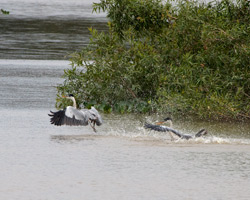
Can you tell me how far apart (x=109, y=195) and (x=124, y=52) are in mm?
7807

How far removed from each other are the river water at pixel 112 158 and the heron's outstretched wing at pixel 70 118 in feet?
0.96

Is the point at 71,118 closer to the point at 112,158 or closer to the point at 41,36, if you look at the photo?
the point at 112,158

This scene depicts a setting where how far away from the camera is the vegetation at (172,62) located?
15383mm

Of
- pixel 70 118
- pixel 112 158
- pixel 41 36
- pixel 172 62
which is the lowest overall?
pixel 112 158

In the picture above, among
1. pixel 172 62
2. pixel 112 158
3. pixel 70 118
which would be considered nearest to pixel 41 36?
pixel 172 62

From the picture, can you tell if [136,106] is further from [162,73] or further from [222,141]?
[222,141]

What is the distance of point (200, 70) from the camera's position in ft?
51.6

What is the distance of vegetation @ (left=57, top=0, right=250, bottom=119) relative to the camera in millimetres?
15383

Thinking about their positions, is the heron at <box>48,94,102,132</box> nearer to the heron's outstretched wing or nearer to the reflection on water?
the heron's outstretched wing

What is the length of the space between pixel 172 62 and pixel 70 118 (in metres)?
3.65

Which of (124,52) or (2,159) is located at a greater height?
(124,52)

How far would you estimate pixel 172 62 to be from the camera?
16.5 meters

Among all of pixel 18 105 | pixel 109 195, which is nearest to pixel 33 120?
pixel 18 105

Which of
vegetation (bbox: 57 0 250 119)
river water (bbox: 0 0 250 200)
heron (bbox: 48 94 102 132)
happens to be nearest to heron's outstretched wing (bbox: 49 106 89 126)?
heron (bbox: 48 94 102 132)
